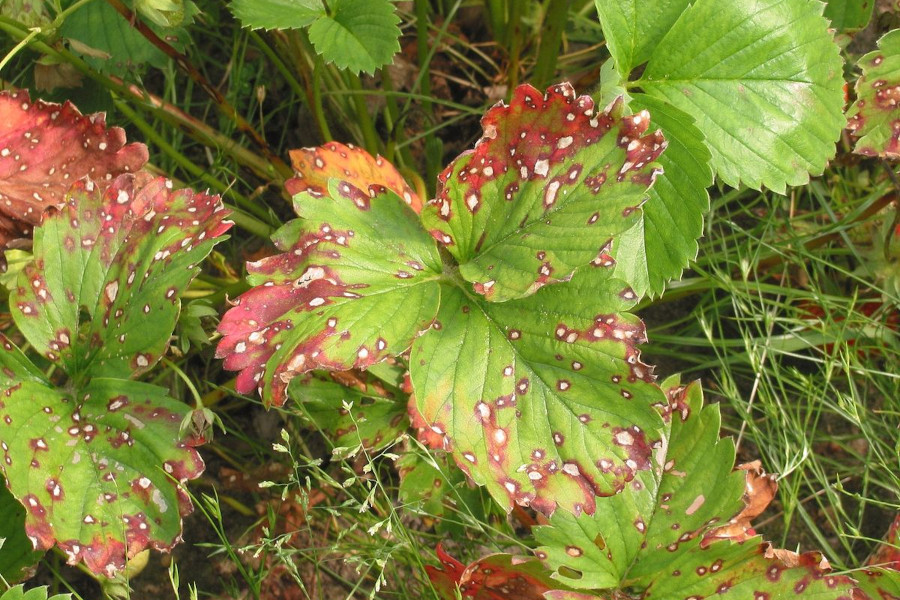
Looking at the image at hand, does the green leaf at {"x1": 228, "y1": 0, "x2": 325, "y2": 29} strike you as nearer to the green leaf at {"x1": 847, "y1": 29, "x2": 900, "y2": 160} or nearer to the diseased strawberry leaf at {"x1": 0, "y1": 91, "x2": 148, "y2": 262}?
the diseased strawberry leaf at {"x1": 0, "y1": 91, "x2": 148, "y2": 262}

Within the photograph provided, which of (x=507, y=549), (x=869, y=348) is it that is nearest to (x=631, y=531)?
(x=507, y=549)

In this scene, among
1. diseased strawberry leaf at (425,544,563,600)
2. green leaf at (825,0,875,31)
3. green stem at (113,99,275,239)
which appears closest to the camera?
diseased strawberry leaf at (425,544,563,600)

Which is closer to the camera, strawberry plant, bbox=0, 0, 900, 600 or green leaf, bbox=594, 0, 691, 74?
strawberry plant, bbox=0, 0, 900, 600

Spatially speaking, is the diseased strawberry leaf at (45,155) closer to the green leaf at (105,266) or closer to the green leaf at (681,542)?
the green leaf at (105,266)

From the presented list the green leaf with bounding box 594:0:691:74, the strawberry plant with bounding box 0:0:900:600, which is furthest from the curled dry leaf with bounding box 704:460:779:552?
the green leaf with bounding box 594:0:691:74

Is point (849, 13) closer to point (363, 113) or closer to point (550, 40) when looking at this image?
point (550, 40)

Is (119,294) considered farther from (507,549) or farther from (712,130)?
(712,130)

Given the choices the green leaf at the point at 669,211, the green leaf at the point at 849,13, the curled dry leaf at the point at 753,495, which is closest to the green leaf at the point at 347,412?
the green leaf at the point at 669,211
